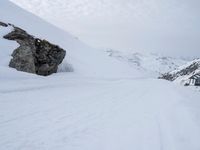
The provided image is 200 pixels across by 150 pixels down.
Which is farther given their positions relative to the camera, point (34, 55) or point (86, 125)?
point (34, 55)

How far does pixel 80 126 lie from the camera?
364 inches

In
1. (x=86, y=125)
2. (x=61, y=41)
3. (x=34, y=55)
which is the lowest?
(x=86, y=125)

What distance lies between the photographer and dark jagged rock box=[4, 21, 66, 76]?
1877cm

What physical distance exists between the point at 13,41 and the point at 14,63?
3.49 meters

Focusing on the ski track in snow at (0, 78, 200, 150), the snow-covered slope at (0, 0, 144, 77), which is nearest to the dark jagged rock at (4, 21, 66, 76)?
the ski track in snow at (0, 78, 200, 150)

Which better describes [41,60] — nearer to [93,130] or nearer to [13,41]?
[13,41]

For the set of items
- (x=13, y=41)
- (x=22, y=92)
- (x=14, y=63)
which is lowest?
(x=22, y=92)

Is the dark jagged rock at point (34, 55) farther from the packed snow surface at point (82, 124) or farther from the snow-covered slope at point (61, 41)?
the snow-covered slope at point (61, 41)

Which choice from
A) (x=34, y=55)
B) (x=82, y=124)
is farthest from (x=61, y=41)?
(x=82, y=124)

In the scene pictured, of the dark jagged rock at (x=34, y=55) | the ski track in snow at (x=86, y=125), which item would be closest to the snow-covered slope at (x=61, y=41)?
the dark jagged rock at (x=34, y=55)

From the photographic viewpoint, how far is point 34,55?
21047mm

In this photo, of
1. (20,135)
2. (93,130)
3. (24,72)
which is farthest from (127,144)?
(24,72)

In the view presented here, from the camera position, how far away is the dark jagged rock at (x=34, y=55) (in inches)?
739

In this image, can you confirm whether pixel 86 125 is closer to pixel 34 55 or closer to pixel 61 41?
pixel 34 55
